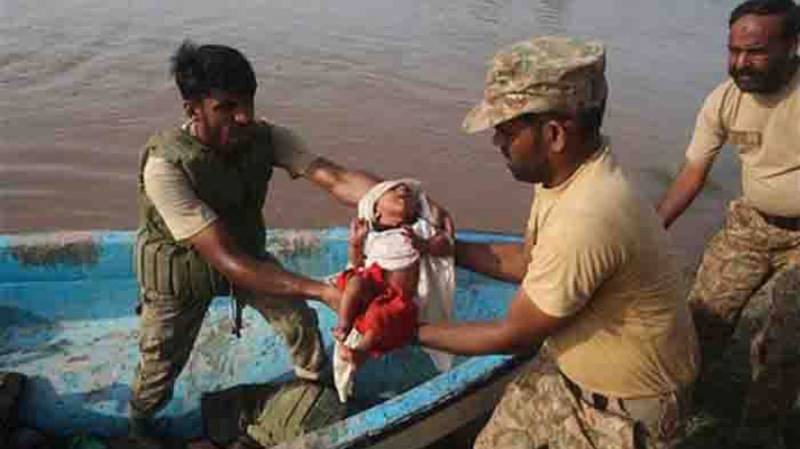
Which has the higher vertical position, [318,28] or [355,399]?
[318,28]

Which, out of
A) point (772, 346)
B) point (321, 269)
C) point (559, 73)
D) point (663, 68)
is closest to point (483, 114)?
point (559, 73)

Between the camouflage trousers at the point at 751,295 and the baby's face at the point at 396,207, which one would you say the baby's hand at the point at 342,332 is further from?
the camouflage trousers at the point at 751,295

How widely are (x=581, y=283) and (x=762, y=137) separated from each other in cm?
213

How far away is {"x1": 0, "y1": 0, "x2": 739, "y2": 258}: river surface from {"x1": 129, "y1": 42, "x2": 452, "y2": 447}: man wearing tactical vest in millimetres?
3575

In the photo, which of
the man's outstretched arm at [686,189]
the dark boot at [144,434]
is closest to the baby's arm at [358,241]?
the dark boot at [144,434]

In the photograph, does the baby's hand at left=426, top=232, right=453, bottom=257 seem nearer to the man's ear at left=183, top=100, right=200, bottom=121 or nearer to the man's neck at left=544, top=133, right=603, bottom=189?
the man's neck at left=544, top=133, right=603, bottom=189

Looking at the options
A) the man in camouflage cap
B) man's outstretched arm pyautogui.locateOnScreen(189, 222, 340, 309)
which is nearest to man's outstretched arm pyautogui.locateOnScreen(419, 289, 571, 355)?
the man in camouflage cap

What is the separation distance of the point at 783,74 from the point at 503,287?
6.06ft

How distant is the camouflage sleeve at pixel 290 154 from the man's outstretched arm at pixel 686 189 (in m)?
1.75

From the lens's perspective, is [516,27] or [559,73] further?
[516,27]

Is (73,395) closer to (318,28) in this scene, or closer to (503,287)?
(503,287)

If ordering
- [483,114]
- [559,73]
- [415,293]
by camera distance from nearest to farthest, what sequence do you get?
[559,73], [483,114], [415,293]

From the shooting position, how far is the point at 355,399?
4.20 meters

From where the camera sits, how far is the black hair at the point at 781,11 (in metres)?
3.73
